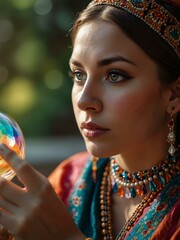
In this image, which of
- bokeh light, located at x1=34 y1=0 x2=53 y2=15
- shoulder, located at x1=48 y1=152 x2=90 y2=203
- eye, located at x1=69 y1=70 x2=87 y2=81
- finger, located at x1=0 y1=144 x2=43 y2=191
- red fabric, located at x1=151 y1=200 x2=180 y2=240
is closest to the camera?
finger, located at x1=0 y1=144 x2=43 y2=191

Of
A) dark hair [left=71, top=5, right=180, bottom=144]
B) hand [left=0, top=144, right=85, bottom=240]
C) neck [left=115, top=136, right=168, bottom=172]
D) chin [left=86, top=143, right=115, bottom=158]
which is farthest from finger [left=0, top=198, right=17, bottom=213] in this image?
dark hair [left=71, top=5, right=180, bottom=144]

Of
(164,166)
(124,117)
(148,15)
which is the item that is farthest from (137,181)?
(148,15)

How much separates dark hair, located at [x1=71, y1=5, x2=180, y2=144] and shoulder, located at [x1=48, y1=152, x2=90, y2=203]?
1.81ft

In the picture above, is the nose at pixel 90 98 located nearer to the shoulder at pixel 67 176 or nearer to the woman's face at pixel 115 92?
the woman's face at pixel 115 92

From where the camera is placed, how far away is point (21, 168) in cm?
Answer: 138

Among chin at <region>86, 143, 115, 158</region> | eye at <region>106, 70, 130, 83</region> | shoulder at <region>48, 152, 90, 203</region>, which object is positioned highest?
eye at <region>106, 70, 130, 83</region>

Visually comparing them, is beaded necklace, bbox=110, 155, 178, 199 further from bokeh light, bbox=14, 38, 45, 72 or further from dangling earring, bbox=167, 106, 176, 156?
bokeh light, bbox=14, 38, 45, 72

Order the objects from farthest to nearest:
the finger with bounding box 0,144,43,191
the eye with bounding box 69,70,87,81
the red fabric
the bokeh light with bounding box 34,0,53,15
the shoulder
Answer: the bokeh light with bounding box 34,0,53,15, the shoulder, the eye with bounding box 69,70,87,81, the red fabric, the finger with bounding box 0,144,43,191

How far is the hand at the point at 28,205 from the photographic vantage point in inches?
55.2

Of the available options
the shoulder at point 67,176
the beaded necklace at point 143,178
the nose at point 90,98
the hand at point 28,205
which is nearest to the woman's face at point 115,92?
the nose at point 90,98

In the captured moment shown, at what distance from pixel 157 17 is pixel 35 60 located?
1.61 meters

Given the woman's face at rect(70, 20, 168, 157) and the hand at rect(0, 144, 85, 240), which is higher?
the woman's face at rect(70, 20, 168, 157)

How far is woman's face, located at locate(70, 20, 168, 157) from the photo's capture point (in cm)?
155

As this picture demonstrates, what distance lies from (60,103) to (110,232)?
5.12 ft
